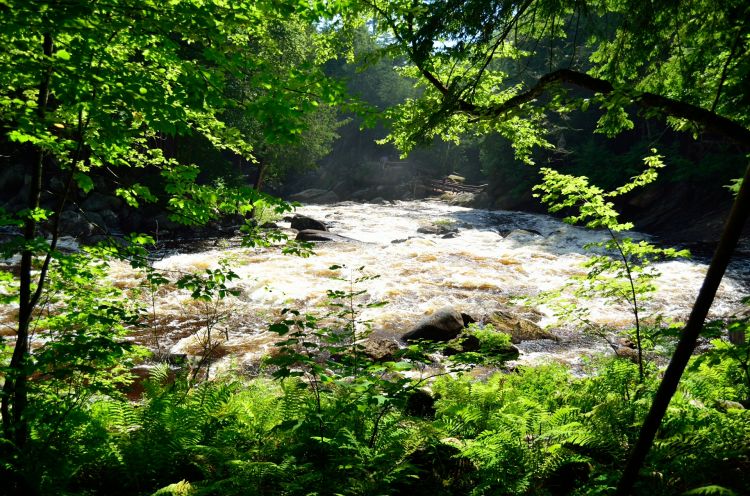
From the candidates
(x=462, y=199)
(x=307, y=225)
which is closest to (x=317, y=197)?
(x=462, y=199)

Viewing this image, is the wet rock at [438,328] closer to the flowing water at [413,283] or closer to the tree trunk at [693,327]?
the flowing water at [413,283]

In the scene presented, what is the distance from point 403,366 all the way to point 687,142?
29.9 meters

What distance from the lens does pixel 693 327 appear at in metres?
2.04

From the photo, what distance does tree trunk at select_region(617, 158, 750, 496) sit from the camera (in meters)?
1.90

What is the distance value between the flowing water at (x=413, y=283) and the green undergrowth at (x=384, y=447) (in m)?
1.47

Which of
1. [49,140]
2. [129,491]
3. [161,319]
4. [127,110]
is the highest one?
[127,110]

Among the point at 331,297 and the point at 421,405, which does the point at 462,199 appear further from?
the point at 331,297

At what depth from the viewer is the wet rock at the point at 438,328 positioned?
9.46 m

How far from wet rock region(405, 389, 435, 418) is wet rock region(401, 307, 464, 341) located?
3.44 metres

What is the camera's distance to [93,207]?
66.7ft

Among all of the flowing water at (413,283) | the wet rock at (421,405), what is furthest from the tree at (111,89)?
the wet rock at (421,405)

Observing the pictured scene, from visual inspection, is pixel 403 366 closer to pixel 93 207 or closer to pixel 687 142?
pixel 93 207

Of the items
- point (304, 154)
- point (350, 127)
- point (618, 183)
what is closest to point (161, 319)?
point (304, 154)

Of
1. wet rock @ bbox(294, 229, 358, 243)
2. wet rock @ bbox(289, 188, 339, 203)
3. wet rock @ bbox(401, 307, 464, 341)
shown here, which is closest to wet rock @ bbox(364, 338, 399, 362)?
wet rock @ bbox(401, 307, 464, 341)
